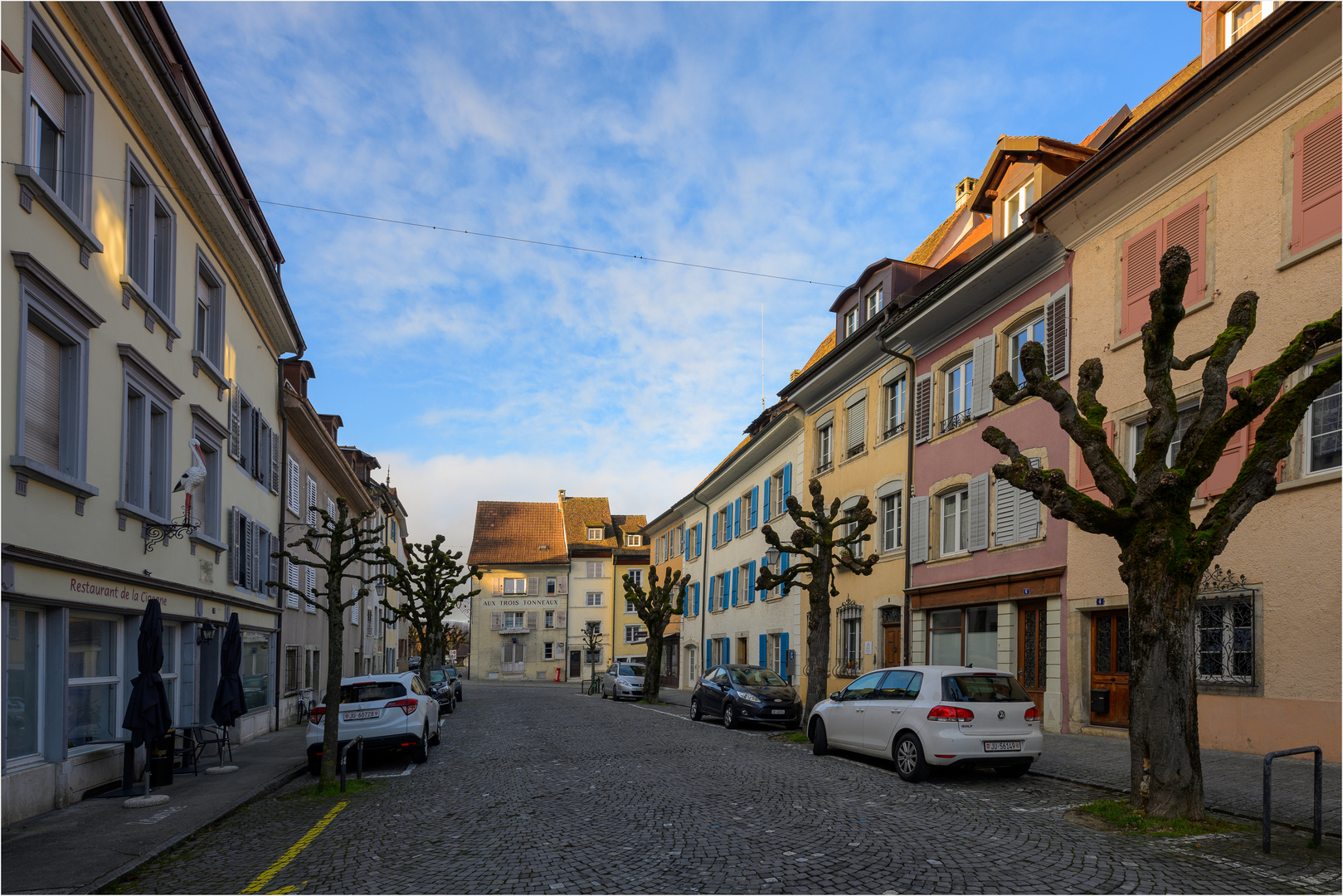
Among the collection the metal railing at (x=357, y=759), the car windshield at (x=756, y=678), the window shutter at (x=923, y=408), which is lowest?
the car windshield at (x=756, y=678)

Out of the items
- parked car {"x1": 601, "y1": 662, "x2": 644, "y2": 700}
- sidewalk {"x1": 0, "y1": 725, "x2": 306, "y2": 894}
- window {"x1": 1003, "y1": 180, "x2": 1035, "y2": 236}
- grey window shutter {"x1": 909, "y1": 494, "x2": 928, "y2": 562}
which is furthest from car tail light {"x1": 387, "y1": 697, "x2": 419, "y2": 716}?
parked car {"x1": 601, "y1": 662, "x2": 644, "y2": 700}

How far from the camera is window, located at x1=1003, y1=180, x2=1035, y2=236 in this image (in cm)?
2122

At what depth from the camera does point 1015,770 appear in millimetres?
13031

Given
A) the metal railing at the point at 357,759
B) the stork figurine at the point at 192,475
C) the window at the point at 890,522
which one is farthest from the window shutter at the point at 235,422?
the window at the point at 890,522

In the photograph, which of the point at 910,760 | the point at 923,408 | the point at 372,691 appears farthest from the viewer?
A: the point at 923,408

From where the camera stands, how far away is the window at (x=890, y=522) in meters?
25.3

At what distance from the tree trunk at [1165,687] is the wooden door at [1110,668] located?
760 cm

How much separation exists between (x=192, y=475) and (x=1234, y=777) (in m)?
14.6

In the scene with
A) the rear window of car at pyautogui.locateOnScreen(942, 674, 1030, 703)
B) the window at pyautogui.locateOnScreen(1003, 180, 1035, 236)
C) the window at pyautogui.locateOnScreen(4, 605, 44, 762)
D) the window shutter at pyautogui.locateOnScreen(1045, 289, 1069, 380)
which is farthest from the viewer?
the window at pyautogui.locateOnScreen(1003, 180, 1035, 236)

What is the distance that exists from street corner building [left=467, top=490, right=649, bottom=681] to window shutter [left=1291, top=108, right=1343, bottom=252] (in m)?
59.9

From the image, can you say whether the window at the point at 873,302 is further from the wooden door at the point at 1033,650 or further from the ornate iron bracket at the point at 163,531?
the ornate iron bracket at the point at 163,531

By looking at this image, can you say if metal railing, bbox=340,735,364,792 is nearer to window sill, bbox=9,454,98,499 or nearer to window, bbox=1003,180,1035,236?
window sill, bbox=9,454,98,499

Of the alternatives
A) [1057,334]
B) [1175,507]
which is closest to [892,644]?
[1057,334]

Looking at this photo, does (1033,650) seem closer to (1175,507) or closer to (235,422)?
(1175,507)
